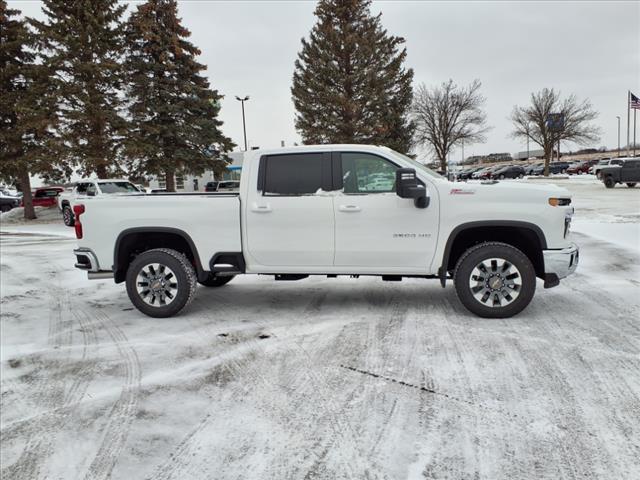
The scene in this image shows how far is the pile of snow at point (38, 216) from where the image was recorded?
2377 centimetres

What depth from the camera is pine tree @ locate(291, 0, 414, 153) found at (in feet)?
104

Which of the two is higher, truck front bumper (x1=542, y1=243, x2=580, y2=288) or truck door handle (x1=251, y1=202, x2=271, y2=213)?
truck door handle (x1=251, y1=202, x2=271, y2=213)

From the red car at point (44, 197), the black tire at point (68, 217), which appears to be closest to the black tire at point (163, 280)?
the black tire at point (68, 217)

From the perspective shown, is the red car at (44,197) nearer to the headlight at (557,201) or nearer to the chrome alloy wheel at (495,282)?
the chrome alloy wheel at (495,282)

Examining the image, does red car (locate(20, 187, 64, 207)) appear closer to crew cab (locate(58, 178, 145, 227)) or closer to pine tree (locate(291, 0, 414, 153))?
crew cab (locate(58, 178, 145, 227))

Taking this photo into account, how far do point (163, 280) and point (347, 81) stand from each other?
28.4 metres

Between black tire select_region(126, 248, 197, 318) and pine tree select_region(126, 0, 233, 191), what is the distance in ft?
60.8

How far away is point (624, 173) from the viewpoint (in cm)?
2814

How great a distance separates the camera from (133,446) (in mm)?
Answer: 2941

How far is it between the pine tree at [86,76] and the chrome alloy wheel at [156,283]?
60.5 feet

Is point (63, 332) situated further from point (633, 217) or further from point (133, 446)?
point (633, 217)

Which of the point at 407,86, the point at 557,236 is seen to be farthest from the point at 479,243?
the point at 407,86

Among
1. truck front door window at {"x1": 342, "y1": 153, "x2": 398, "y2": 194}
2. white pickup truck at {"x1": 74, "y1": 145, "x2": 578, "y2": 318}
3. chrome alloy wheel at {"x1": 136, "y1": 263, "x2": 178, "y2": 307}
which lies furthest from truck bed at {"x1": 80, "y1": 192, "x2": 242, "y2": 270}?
truck front door window at {"x1": 342, "y1": 153, "x2": 398, "y2": 194}

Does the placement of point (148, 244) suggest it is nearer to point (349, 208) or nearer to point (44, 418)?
point (349, 208)
